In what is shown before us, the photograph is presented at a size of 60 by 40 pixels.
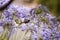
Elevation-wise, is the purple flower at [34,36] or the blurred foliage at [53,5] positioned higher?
the blurred foliage at [53,5]

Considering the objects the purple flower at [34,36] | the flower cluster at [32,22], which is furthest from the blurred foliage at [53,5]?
the purple flower at [34,36]

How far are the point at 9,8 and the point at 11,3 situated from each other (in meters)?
0.05

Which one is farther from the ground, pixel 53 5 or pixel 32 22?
pixel 53 5

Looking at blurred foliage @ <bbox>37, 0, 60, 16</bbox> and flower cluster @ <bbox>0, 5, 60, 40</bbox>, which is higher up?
blurred foliage @ <bbox>37, 0, 60, 16</bbox>

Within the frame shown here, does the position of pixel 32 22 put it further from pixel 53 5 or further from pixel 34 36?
pixel 53 5

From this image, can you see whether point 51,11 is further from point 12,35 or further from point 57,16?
point 12,35

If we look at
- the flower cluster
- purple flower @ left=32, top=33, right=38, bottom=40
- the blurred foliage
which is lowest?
purple flower @ left=32, top=33, right=38, bottom=40

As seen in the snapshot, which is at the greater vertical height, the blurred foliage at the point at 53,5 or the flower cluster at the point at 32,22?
the blurred foliage at the point at 53,5

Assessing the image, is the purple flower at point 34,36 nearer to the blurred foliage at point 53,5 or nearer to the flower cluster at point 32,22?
the flower cluster at point 32,22

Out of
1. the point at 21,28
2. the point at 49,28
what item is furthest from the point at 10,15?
the point at 49,28

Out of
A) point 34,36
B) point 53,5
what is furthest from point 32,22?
point 53,5

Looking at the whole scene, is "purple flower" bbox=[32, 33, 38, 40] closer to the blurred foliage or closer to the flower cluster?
the flower cluster

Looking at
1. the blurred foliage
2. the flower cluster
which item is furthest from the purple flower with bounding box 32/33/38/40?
the blurred foliage

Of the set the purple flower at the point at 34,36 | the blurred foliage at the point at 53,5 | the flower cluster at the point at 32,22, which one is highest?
the blurred foliage at the point at 53,5
